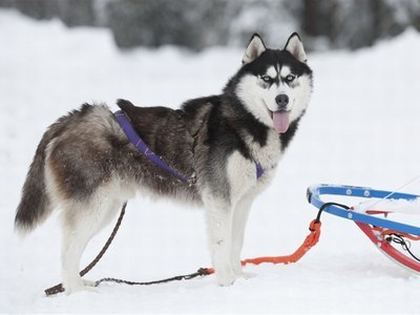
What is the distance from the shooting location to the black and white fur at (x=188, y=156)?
4574 mm

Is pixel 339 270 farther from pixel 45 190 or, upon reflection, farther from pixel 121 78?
pixel 121 78

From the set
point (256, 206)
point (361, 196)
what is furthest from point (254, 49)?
point (256, 206)

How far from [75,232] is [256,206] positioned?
3558 mm

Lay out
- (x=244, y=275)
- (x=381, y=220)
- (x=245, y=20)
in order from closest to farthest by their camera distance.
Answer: (x=381, y=220), (x=244, y=275), (x=245, y=20)

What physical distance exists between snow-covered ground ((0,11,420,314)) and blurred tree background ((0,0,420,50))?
3.63 metres

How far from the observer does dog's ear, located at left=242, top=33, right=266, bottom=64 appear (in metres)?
4.67

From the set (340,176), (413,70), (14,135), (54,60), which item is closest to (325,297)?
(340,176)

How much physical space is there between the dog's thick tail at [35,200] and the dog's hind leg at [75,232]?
229 millimetres

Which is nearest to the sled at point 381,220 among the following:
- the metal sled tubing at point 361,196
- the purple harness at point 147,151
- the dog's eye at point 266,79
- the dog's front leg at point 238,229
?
the metal sled tubing at point 361,196

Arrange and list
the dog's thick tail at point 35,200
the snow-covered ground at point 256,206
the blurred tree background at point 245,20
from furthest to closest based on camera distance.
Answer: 1. the blurred tree background at point 245,20
2. the dog's thick tail at point 35,200
3. the snow-covered ground at point 256,206

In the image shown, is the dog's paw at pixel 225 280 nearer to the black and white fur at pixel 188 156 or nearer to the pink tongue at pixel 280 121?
the black and white fur at pixel 188 156

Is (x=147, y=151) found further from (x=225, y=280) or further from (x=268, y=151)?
(x=225, y=280)

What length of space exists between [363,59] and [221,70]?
4918mm

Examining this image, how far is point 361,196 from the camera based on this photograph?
4781mm
